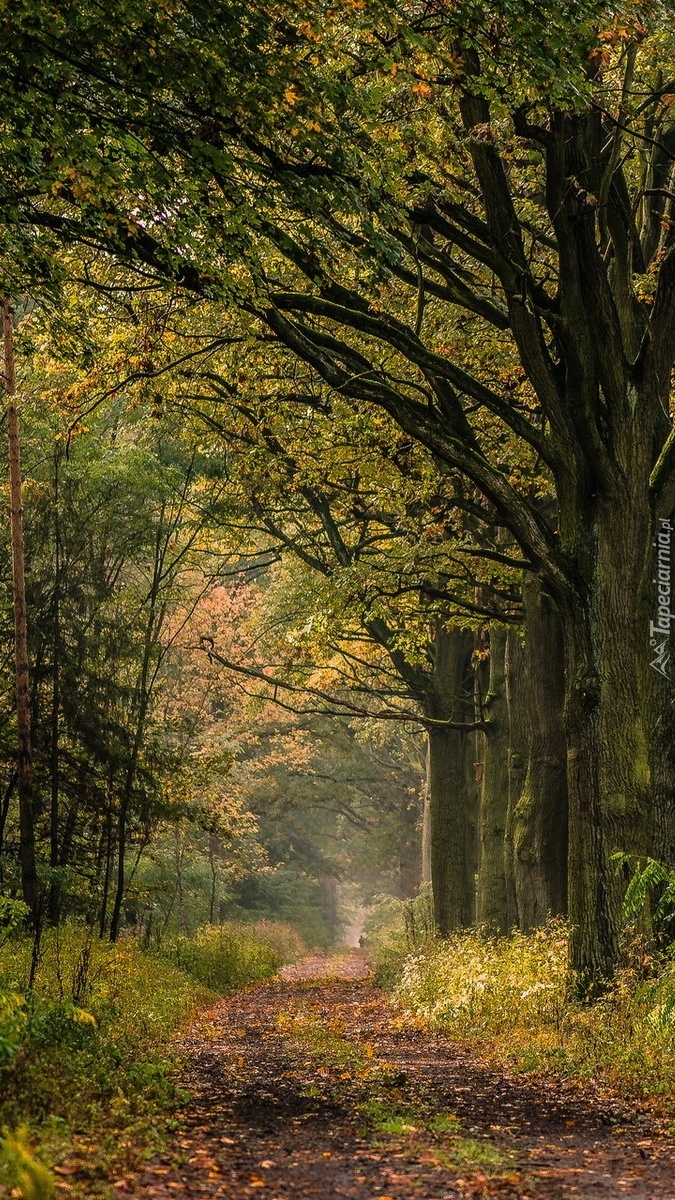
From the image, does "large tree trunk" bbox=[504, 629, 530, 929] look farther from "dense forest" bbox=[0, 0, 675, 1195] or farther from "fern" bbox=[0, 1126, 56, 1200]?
"fern" bbox=[0, 1126, 56, 1200]

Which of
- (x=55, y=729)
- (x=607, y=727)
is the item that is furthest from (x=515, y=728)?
(x=55, y=729)

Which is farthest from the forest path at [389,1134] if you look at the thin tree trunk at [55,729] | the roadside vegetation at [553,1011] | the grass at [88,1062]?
the thin tree trunk at [55,729]

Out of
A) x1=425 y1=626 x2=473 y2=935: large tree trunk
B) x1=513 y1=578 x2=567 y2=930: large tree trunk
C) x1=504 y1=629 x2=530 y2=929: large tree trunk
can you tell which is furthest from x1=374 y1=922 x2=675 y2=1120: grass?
x1=425 y1=626 x2=473 y2=935: large tree trunk

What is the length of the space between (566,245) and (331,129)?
3.22m

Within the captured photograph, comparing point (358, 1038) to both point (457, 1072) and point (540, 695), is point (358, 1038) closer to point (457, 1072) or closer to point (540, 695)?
point (457, 1072)

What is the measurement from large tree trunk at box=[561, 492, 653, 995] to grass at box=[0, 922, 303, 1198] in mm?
3891

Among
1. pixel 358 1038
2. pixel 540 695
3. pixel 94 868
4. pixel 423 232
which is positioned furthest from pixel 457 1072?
pixel 94 868

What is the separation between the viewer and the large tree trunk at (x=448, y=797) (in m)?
20.0

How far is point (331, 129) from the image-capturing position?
7.79 meters

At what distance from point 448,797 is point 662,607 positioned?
10013mm

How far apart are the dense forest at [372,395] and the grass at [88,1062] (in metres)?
0.66

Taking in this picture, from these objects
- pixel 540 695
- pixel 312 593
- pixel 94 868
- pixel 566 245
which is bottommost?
pixel 94 868

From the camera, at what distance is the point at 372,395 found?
10.7 m

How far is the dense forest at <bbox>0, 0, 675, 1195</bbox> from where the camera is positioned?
722 cm
